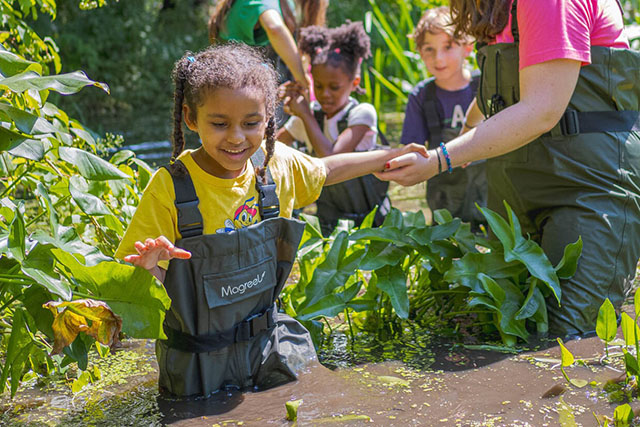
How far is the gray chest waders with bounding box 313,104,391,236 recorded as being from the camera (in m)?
4.03

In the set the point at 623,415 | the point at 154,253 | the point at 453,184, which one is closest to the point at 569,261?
the point at 623,415

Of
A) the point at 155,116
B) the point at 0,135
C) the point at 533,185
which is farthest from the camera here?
the point at 155,116

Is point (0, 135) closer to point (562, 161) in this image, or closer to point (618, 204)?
point (562, 161)

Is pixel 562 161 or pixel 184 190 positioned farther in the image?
pixel 562 161

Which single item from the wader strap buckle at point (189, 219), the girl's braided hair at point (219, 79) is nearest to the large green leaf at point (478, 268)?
the girl's braided hair at point (219, 79)

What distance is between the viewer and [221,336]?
2.27 m

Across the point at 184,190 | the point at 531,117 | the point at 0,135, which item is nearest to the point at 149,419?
the point at 184,190

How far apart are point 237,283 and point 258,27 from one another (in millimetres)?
2521

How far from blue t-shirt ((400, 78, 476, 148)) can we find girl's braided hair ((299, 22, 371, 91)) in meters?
0.40

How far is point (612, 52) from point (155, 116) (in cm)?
782

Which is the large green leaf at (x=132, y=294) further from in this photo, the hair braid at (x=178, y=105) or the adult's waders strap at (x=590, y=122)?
the adult's waders strap at (x=590, y=122)

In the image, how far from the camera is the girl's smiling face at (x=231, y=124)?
2.20 metres

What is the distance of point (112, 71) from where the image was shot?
37.4ft

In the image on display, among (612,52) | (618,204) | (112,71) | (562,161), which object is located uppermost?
(112,71)
